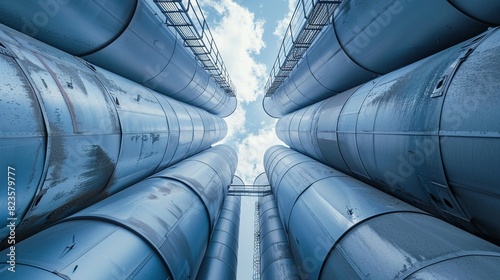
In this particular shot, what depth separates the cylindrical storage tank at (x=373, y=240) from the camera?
2.65 m

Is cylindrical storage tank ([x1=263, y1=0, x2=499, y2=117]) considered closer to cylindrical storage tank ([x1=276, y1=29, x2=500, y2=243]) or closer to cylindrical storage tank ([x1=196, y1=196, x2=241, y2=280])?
cylindrical storage tank ([x1=276, y1=29, x2=500, y2=243])

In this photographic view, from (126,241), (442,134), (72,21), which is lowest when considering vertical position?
(126,241)

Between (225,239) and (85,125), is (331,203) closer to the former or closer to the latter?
(85,125)

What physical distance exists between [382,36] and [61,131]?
661cm

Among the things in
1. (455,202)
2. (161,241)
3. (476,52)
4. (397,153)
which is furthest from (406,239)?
(161,241)

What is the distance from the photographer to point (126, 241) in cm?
359

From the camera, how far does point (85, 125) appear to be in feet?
12.3

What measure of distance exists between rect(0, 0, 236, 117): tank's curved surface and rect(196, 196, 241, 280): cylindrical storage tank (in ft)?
21.4

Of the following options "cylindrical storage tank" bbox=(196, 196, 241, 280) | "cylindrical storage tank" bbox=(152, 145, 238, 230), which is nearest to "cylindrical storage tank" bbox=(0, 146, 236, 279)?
"cylindrical storage tank" bbox=(152, 145, 238, 230)

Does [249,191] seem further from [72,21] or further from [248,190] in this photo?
[72,21]

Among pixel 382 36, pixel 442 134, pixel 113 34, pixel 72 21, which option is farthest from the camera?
pixel 113 34

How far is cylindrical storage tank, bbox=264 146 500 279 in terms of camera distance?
8.69 feet

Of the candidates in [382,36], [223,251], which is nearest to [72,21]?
[382,36]

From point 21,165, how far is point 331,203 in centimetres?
523
